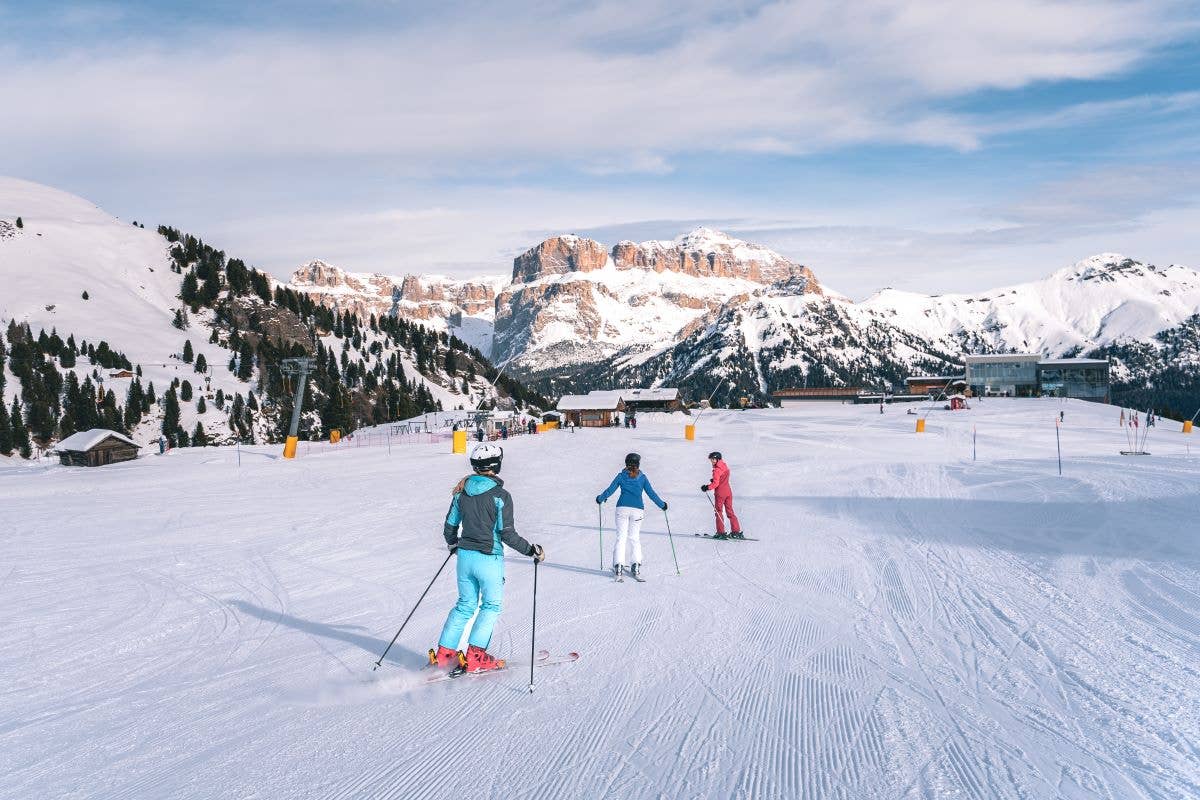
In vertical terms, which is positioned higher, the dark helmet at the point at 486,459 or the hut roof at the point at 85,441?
the dark helmet at the point at 486,459

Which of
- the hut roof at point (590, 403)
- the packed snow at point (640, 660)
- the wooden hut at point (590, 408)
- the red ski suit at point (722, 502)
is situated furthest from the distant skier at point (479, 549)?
the hut roof at point (590, 403)

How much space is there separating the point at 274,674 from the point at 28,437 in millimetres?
83788

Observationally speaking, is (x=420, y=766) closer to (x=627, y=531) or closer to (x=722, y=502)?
(x=627, y=531)

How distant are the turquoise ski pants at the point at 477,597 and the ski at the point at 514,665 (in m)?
0.27

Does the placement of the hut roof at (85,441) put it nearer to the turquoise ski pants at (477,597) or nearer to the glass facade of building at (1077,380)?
the turquoise ski pants at (477,597)

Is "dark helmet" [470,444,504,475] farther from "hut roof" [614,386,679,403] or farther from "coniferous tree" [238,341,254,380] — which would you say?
"coniferous tree" [238,341,254,380]

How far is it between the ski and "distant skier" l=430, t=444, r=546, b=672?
0.09 meters

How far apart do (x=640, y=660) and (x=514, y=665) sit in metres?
1.21

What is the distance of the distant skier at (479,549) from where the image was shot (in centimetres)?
651

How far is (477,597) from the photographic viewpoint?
6719mm

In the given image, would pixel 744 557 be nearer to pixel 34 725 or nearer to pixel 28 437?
pixel 34 725

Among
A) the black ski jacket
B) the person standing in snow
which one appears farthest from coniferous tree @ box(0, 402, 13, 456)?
the black ski jacket

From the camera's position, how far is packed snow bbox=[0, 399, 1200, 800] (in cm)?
496

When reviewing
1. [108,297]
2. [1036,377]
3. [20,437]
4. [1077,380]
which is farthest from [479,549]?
[108,297]
